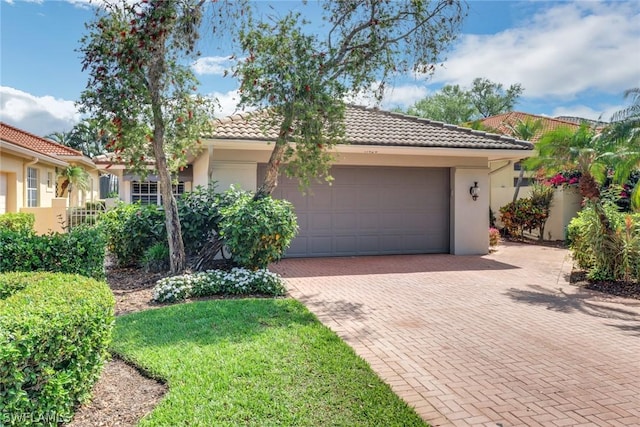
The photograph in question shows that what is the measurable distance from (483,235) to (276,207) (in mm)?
7932

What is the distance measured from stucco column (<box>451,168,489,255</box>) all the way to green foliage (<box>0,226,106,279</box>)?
393 inches

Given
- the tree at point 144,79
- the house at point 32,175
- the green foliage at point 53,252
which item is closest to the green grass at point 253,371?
the green foliage at point 53,252

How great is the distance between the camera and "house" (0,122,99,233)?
14.8 m

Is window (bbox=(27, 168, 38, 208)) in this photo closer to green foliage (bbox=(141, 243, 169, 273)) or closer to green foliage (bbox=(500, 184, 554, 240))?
green foliage (bbox=(141, 243, 169, 273))

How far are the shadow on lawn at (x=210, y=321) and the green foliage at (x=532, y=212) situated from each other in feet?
45.6

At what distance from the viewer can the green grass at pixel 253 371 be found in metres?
3.40

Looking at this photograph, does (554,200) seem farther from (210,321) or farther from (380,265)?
(210,321)

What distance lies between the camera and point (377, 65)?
9.60m

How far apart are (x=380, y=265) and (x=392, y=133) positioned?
4044 millimetres

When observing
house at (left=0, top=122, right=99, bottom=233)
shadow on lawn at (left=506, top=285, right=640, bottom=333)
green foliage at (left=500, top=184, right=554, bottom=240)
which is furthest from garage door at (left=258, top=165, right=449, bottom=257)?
house at (left=0, top=122, right=99, bottom=233)

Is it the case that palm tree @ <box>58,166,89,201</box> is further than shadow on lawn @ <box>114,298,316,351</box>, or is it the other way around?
palm tree @ <box>58,166,89,201</box>

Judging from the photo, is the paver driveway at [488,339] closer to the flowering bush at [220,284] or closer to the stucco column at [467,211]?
the flowering bush at [220,284]

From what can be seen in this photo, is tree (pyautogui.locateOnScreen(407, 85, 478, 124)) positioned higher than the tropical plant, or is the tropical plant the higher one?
tree (pyautogui.locateOnScreen(407, 85, 478, 124))

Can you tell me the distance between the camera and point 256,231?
8.04m
